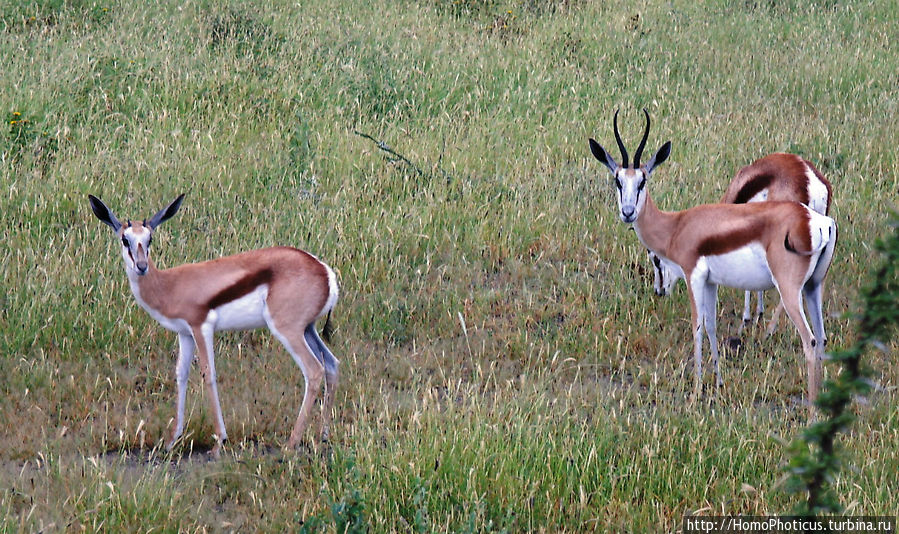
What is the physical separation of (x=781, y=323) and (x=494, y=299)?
227 cm

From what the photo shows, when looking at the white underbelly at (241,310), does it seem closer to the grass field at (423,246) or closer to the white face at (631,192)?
the grass field at (423,246)

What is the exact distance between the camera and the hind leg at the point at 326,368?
19.0 ft

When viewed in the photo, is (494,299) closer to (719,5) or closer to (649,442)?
(649,442)


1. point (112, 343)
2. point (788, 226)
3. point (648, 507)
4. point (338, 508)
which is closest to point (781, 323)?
point (788, 226)

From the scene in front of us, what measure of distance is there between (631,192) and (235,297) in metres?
3.02

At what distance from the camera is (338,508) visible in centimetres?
446

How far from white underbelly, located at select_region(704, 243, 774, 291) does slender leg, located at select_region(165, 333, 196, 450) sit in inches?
138

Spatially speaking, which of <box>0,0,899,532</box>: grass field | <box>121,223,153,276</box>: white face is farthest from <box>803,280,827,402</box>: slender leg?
<box>121,223,153,276</box>: white face

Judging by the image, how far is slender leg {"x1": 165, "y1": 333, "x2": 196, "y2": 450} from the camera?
5.65 m

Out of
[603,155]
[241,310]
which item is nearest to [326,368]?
[241,310]

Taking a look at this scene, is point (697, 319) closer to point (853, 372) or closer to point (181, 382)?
point (181, 382)

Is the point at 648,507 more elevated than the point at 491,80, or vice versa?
the point at 491,80

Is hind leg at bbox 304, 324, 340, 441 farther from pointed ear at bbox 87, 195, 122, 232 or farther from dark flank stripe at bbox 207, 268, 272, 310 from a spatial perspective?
pointed ear at bbox 87, 195, 122, 232

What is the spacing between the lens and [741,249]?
648 centimetres
